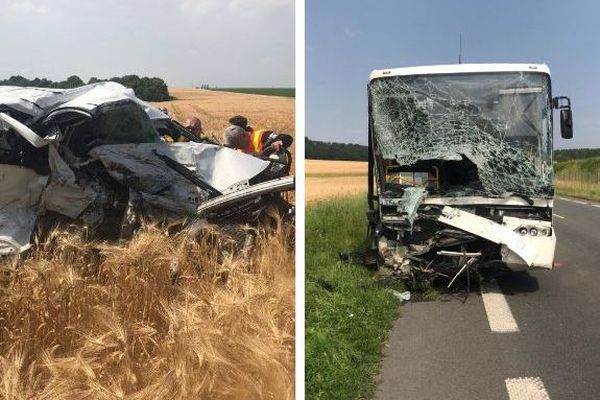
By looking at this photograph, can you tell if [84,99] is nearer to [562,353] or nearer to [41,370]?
[41,370]

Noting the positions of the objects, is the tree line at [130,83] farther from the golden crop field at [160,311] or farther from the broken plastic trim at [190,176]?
the broken plastic trim at [190,176]

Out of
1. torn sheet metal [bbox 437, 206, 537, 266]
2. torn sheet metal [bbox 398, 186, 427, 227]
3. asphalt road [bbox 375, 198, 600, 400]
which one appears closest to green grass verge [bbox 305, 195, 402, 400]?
asphalt road [bbox 375, 198, 600, 400]

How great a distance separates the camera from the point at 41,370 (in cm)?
211

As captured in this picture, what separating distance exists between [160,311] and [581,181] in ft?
112

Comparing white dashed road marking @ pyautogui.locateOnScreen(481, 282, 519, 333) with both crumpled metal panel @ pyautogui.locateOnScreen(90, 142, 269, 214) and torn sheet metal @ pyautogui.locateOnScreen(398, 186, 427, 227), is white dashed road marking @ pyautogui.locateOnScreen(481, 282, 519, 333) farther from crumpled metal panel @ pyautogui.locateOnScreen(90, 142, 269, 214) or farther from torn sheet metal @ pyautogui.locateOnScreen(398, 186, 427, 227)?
crumpled metal panel @ pyautogui.locateOnScreen(90, 142, 269, 214)

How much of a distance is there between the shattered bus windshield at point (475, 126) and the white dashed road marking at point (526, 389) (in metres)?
2.92

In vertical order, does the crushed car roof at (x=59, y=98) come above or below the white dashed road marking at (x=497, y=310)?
above

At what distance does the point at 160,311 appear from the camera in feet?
7.14

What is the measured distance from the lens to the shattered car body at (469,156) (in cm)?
680

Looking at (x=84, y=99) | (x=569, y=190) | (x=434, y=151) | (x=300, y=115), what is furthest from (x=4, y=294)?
(x=569, y=190)

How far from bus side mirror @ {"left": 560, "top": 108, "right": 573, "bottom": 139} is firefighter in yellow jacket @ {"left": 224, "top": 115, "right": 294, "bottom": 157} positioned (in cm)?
586

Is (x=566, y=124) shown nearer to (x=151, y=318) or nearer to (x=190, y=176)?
(x=190, y=176)

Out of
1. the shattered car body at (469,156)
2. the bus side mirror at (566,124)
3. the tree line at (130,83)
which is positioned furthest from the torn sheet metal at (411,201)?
the tree line at (130,83)

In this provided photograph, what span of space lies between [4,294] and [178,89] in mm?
857
